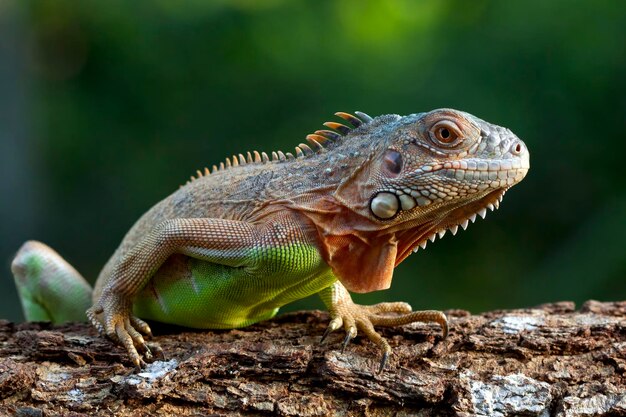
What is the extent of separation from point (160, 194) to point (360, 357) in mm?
7361

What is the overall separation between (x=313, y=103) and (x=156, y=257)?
605 cm

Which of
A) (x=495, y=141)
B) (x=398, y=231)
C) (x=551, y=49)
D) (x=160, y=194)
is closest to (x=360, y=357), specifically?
(x=398, y=231)

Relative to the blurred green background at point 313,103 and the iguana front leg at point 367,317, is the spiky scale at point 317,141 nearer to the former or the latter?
the iguana front leg at point 367,317

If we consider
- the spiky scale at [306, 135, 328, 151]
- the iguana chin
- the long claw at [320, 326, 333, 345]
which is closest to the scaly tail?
the iguana chin

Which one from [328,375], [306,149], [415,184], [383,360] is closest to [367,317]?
[383,360]

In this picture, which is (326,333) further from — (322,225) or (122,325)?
(122,325)

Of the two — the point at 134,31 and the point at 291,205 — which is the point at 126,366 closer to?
the point at 291,205

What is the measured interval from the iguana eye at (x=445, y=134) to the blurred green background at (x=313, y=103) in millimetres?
4772

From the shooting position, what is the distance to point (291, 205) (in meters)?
4.50

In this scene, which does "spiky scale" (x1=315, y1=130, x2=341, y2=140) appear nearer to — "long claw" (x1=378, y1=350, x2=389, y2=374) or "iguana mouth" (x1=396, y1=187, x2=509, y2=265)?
"iguana mouth" (x1=396, y1=187, x2=509, y2=265)

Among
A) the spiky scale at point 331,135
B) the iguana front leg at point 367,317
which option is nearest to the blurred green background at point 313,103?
the iguana front leg at point 367,317

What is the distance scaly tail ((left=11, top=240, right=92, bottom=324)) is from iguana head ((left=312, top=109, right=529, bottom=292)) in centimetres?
243

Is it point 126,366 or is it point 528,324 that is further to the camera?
point 528,324

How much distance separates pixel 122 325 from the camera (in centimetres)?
448
